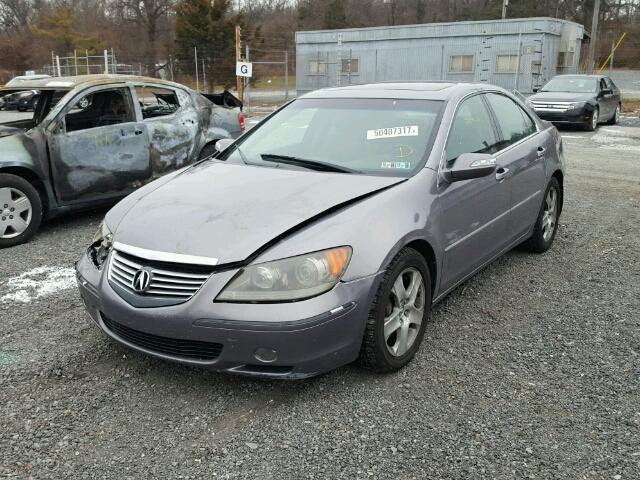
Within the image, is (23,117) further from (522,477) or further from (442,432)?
(522,477)

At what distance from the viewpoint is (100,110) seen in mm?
6484

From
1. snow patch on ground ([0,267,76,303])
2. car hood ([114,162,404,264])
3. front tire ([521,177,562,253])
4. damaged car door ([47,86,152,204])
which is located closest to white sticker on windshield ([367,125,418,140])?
car hood ([114,162,404,264])

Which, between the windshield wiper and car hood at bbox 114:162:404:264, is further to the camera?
the windshield wiper

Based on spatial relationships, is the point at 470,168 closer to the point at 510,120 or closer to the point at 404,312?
the point at 404,312

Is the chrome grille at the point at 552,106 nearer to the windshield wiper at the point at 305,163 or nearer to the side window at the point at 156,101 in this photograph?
the side window at the point at 156,101

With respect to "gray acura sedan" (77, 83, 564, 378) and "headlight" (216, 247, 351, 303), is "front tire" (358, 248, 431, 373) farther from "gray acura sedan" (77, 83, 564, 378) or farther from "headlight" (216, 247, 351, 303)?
"headlight" (216, 247, 351, 303)

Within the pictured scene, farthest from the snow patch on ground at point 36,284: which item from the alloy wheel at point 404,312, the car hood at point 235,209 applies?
the alloy wheel at point 404,312

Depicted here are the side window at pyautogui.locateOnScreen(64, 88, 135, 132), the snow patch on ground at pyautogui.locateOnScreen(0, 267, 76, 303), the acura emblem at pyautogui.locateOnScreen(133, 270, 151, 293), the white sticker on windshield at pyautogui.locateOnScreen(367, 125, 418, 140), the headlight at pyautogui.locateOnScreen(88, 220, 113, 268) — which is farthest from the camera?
the side window at pyautogui.locateOnScreen(64, 88, 135, 132)

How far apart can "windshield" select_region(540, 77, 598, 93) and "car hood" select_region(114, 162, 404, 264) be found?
15.1 m

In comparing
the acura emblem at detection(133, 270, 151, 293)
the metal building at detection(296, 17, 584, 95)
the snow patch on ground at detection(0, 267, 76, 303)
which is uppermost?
the metal building at detection(296, 17, 584, 95)

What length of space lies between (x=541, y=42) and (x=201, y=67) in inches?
615

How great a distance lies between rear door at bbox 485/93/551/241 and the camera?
14.6 feet

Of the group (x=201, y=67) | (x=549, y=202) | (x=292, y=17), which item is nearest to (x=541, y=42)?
(x=201, y=67)

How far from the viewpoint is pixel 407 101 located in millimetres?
4090
